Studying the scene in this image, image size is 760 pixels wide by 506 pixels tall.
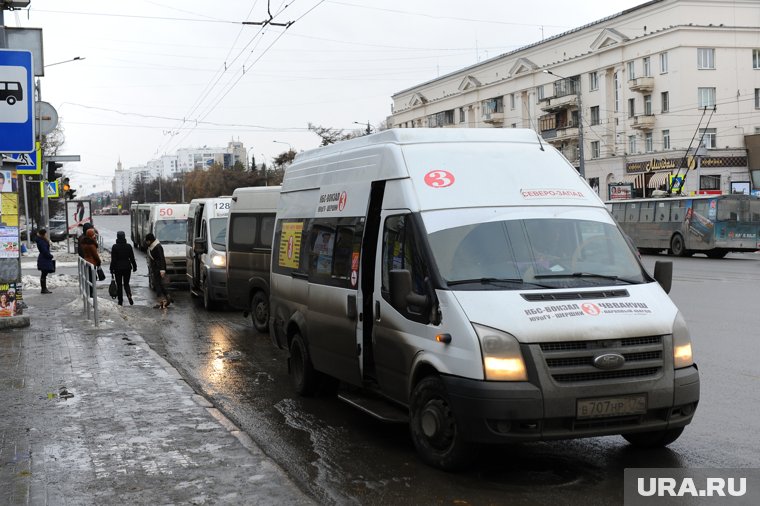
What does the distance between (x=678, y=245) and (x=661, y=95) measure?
23.5 meters

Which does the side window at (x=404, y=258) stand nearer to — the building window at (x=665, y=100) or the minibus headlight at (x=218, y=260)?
the minibus headlight at (x=218, y=260)

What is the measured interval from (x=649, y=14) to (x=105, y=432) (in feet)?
190

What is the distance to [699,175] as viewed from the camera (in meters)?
55.8

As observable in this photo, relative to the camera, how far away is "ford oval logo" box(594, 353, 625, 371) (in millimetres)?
5680

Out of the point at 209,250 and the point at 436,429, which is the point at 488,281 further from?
the point at 209,250

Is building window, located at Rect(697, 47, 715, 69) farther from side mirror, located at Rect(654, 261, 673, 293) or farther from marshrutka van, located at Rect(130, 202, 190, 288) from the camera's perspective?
side mirror, located at Rect(654, 261, 673, 293)

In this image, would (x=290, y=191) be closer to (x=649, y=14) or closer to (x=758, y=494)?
(x=758, y=494)

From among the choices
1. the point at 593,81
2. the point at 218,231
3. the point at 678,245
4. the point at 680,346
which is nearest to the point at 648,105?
the point at 593,81

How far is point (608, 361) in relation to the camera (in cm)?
568

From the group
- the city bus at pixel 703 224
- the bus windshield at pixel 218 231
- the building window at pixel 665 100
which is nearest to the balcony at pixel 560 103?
the building window at pixel 665 100

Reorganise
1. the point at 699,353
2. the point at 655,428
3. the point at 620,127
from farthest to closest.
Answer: the point at 620,127, the point at 699,353, the point at 655,428

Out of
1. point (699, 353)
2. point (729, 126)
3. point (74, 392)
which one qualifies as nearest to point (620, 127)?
point (729, 126)

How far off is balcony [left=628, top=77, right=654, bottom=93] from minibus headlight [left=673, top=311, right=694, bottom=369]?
2208 inches

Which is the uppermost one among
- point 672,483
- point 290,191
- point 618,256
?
point 290,191
